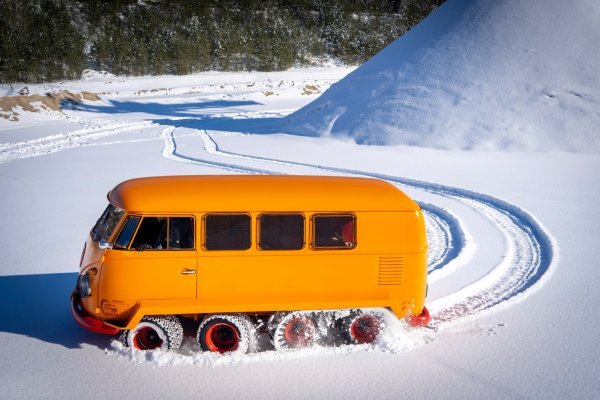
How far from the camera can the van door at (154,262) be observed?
7.09 meters

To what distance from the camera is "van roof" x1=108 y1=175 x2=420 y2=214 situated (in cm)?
717

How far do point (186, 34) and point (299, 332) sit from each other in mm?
114818

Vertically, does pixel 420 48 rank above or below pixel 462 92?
above

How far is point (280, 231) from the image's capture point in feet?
23.9

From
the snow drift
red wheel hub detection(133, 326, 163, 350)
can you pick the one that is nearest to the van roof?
red wheel hub detection(133, 326, 163, 350)

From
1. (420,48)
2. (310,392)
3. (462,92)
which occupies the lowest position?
(310,392)

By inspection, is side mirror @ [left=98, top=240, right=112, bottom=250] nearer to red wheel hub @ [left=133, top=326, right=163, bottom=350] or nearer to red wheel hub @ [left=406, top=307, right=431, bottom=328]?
red wheel hub @ [left=133, top=326, right=163, bottom=350]

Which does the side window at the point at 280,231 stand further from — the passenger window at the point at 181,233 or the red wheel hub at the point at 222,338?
the red wheel hub at the point at 222,338

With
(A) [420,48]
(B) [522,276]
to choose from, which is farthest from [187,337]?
(A) [420,48]

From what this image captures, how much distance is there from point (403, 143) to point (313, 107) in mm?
9645

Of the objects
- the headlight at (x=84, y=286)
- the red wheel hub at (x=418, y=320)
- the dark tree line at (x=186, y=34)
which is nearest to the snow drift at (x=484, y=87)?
the red wheel hub at (x=418, y=320)

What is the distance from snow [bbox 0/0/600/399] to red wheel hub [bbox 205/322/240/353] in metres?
0.20

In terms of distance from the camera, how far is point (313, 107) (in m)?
35.7

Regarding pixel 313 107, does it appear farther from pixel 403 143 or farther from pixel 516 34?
pixel 516 34
